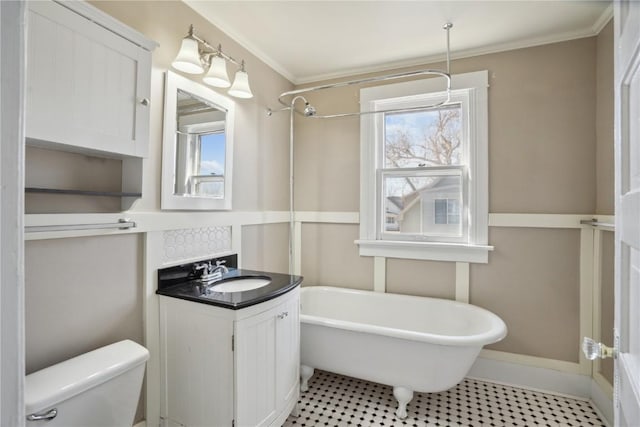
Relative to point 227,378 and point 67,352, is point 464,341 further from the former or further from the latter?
point 67,352

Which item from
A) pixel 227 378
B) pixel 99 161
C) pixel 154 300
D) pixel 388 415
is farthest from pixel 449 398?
pixel 99 161

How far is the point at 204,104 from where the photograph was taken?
202 centimetres

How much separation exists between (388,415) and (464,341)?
0.70 m

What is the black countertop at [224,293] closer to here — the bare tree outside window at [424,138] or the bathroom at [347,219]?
the bathroom at [347,219]

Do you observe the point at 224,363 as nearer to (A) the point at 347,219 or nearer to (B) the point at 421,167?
(A) the point at 347,219

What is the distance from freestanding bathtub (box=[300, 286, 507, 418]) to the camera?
1.86 meters

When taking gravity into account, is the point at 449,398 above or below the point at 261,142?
below

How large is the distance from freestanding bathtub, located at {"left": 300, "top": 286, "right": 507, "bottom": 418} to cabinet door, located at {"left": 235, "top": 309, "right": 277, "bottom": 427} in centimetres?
48

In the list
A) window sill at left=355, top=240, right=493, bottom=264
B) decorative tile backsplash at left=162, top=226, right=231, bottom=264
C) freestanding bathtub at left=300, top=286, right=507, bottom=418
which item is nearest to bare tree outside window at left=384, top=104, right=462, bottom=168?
window sill at left=355, top=240, right=493, bottom=264

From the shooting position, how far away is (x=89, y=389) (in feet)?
3.88

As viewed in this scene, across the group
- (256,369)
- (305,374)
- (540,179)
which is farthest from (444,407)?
(540,179)

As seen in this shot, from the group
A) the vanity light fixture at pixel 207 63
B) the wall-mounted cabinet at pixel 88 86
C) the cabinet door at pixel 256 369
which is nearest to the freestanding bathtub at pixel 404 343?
the cabinet door at pixel 256 369

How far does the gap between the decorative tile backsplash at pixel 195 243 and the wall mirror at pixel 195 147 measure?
0.15 metres

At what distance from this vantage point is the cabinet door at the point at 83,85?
3.64ft
